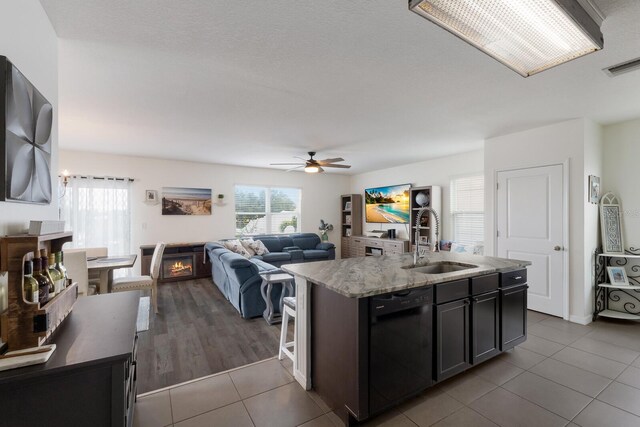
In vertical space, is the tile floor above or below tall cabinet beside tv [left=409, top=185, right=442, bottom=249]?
below

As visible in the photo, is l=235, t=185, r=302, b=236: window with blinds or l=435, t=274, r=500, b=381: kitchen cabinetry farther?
l=235, t=185, r=302, b=236: window with blinds

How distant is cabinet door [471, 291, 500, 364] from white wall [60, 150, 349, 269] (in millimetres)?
5509

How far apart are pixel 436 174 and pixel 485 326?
410cm

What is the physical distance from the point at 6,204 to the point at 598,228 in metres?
5.58

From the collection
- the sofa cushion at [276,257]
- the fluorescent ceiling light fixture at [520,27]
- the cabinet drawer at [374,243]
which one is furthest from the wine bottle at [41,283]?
the cabinet drawer at [374,243]

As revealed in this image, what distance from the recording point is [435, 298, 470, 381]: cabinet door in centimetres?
212

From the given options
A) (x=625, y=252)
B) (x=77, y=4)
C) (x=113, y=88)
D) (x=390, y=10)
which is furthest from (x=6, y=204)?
(x=625, y=252)

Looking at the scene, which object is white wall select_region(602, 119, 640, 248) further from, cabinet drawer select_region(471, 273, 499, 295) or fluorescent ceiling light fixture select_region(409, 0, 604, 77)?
fluorescent ceiling light fixture select_region(409, 0, 604, 77)

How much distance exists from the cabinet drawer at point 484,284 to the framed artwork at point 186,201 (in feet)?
18.3

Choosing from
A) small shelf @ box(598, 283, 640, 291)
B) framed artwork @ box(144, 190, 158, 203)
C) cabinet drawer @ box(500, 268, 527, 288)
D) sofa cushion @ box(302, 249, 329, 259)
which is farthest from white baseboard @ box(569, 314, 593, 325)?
framed artwork @ box(144, 190, 158, 203)

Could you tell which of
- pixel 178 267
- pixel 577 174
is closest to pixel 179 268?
pixel 178 267

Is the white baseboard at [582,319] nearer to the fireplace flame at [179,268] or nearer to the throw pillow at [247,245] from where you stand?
the throw pillow at [247,245]

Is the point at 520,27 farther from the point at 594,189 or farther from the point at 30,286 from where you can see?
the point at 594,189

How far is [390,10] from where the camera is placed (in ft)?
5.36
